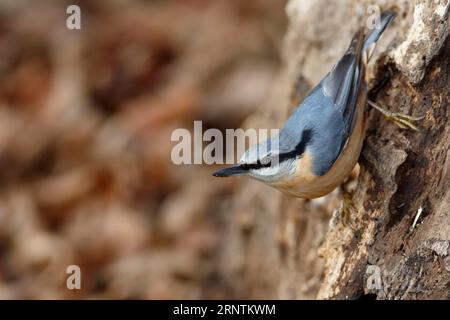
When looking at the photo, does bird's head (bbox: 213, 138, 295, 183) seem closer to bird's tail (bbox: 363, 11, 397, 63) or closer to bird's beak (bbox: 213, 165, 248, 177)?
bird's beak (bbox: 213, 165, 248, 177)

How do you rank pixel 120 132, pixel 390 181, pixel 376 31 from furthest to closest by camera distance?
pixel 120 132 < pixel 376 31 < pixel 390 181

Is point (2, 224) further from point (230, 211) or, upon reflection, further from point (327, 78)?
point (327, 78)

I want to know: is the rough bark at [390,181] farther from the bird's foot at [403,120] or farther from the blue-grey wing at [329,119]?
the blue-grey wing at [329,119]

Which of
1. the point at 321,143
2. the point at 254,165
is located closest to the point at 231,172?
the point at 254,165

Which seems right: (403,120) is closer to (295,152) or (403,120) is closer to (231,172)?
(295,152)

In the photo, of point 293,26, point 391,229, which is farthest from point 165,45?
point 391,229

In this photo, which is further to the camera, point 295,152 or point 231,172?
point 295,152
